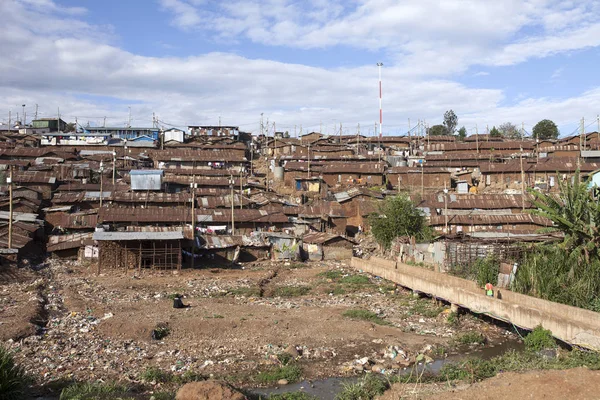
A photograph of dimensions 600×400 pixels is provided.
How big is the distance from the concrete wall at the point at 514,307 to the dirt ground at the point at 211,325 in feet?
2.00

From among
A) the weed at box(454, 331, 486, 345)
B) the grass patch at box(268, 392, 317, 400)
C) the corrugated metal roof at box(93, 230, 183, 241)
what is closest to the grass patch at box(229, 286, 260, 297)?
the corrugated metal roof at box(93, 230, 183, 241)

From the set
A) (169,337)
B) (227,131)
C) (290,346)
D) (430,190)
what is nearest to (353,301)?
(290,346)

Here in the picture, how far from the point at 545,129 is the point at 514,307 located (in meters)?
65.0

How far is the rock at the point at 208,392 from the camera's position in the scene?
9.34 metres

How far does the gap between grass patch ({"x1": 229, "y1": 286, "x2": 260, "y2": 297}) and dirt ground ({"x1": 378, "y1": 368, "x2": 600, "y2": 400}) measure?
11.5 metres

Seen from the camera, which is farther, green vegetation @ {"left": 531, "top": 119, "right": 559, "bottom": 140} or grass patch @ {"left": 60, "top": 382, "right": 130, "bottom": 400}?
green vegetation @ {"left": 531, "top": 119, "right": 559, "bottom": 140}

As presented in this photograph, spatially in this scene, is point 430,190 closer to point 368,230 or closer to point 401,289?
point 368,230

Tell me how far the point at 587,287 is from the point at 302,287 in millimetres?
11951

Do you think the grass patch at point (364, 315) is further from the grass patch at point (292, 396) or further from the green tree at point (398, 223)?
the green tree at point (398, 223)

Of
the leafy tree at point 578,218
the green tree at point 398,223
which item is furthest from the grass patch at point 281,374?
the green tree at point 398,223

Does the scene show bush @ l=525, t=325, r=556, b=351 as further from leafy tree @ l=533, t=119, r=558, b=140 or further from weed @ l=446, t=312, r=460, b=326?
leafy tree @ l=533, t=119, r=558, b=140

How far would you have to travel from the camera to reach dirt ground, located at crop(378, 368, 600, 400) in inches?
396

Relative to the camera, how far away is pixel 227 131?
6794cm

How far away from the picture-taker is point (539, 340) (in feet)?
48.0
